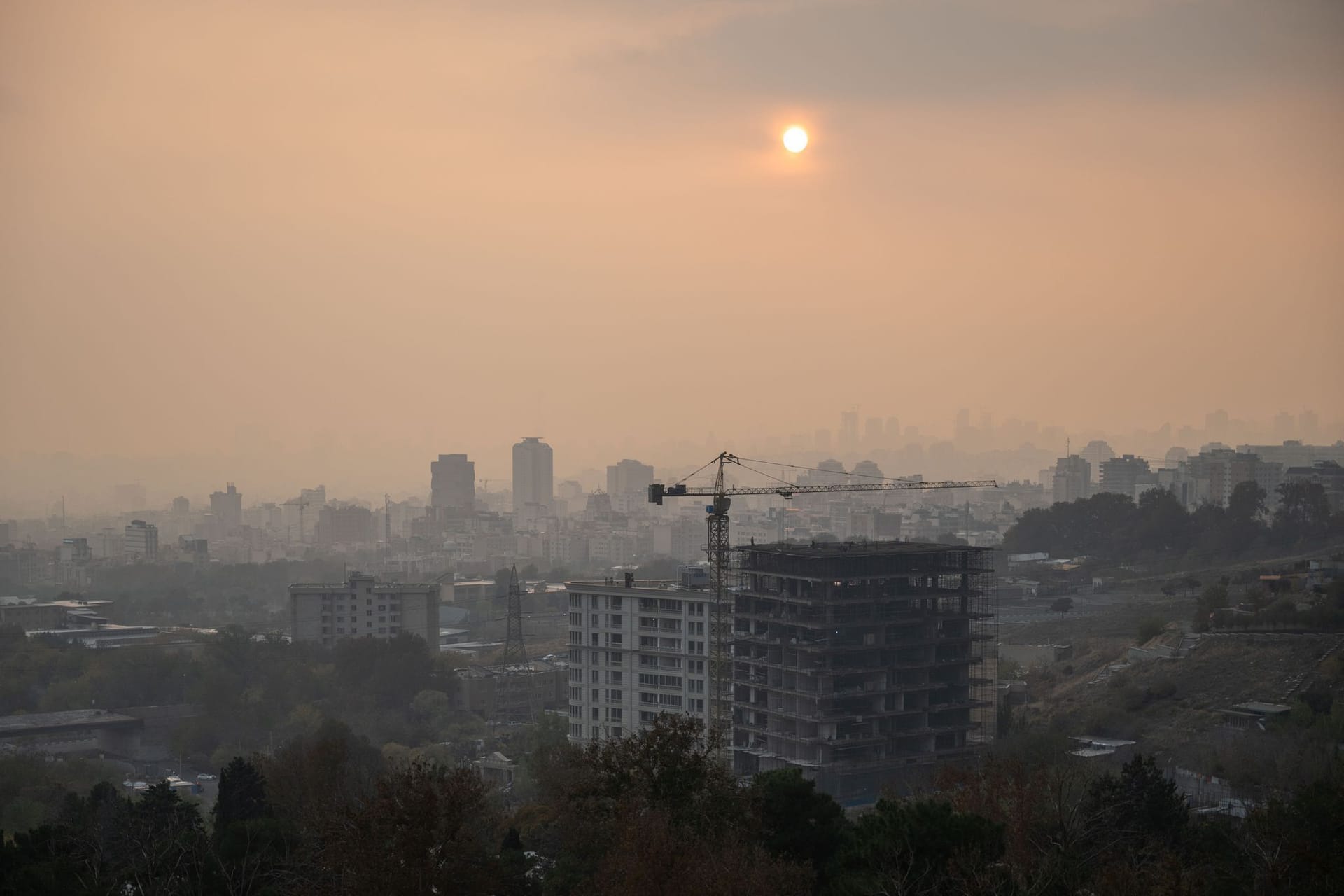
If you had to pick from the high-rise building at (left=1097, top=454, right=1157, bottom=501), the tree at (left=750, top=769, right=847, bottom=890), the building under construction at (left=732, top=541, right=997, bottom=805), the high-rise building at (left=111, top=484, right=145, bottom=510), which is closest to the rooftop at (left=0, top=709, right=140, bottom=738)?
the building under construction at (left=732, top=541, right=997, bottom=805)

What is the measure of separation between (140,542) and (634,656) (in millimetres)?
39728

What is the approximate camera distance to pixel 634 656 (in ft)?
54.5

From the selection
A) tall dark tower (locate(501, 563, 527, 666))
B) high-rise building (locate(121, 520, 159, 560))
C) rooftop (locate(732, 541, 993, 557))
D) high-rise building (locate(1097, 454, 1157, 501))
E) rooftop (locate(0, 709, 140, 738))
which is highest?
high-rise building (locate(1097, 454, 1157, 501))

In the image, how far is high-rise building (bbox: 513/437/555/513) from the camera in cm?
6781

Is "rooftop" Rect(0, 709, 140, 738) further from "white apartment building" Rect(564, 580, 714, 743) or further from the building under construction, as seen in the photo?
the building under construction

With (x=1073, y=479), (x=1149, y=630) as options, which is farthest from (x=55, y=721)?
(x=1073, y=479)

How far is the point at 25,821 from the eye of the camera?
14047mm

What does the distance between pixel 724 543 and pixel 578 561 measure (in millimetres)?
34745

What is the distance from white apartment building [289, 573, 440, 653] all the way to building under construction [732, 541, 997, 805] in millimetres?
12789

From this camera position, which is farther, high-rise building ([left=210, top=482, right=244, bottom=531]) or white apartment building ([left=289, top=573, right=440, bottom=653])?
high-rise building ([left=210, top=482, right=244, bottom=531])

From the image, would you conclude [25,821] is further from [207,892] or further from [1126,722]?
[1126,722]

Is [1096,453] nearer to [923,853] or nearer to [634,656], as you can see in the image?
[634,656]

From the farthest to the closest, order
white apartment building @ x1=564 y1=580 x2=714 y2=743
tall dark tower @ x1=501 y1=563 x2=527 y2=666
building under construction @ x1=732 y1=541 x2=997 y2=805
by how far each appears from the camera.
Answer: tall dark tower @ x1=501 y1=563 x2=527 y2=666 < white apartment building @ x1=564 y1=580 x2=714 y2=743 < building under construction @ x1=732 y1=541 x2=997 y2=805

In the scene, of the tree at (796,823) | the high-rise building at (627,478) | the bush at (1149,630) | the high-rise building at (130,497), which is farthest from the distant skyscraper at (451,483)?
the tree at (796,823)
